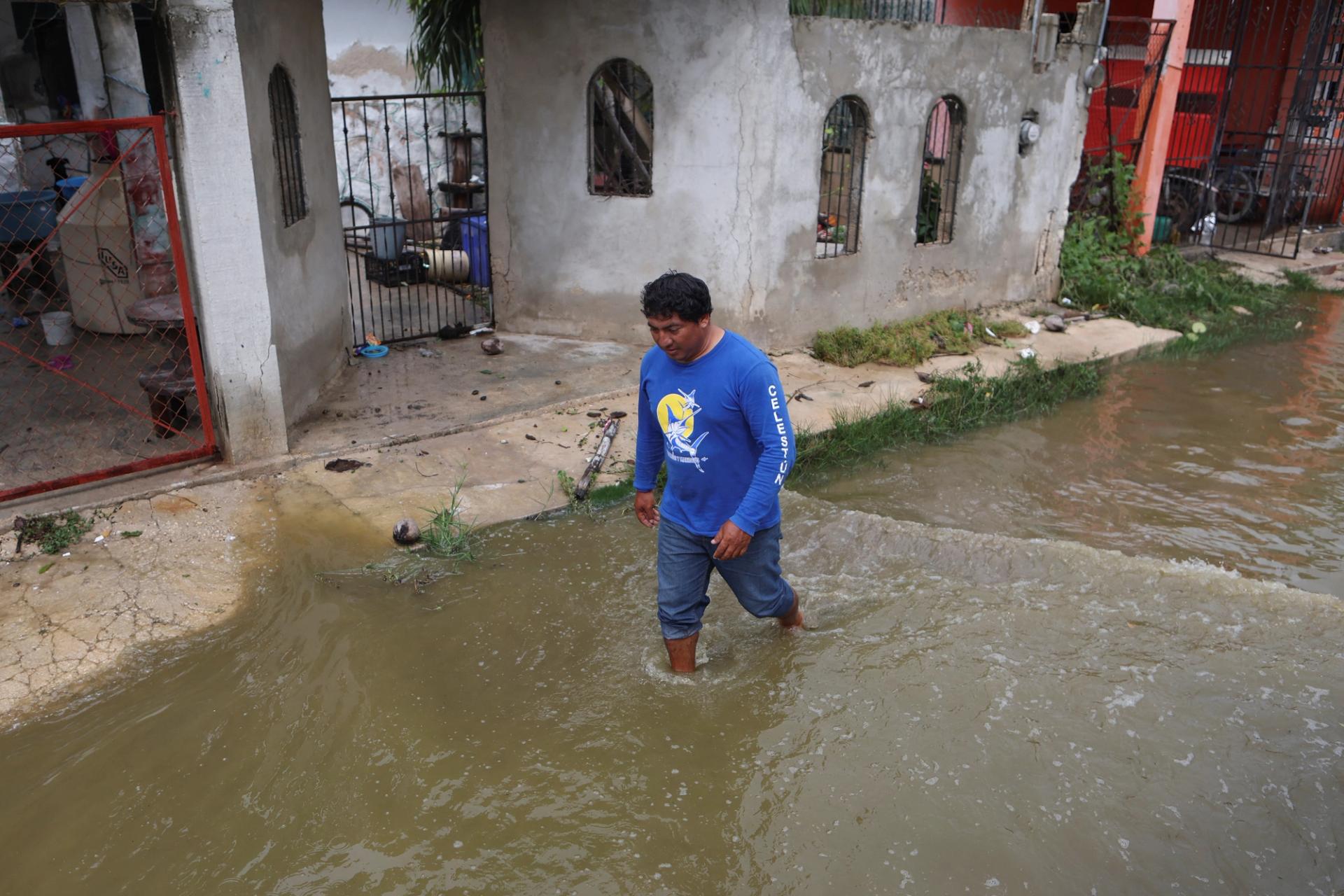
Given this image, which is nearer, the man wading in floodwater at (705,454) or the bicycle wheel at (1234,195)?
the man wading in floodwater at (705,454)

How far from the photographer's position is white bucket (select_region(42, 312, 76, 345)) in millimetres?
8312

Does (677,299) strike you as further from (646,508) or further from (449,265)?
(449,265)

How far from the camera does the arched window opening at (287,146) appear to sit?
6.61 metres

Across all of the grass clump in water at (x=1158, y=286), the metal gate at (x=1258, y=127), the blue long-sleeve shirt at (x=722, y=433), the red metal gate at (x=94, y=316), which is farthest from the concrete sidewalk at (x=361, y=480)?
the metal gate at (x=1258, y=127)

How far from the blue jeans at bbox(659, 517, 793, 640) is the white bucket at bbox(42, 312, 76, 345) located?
657 cm

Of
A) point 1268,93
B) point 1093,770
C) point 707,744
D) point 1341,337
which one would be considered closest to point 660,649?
point 707,744

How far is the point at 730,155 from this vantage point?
8312mm

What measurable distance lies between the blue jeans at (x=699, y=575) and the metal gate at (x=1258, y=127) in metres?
11.4

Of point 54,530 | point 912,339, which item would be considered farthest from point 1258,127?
point 54,530

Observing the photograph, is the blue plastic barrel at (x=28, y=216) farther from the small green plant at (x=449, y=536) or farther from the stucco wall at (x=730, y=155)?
the small green plant at (x=449, y=536)

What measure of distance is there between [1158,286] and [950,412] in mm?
5211

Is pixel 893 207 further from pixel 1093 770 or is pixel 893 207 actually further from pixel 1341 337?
pixel 1093 770

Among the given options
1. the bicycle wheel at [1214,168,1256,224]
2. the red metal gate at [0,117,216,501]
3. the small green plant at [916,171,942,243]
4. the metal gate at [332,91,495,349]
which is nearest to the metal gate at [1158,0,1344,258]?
the bicycle wheel at [1214,168,1256,224]

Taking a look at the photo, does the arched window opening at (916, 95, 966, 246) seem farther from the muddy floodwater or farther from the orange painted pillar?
the muddy floodwater
